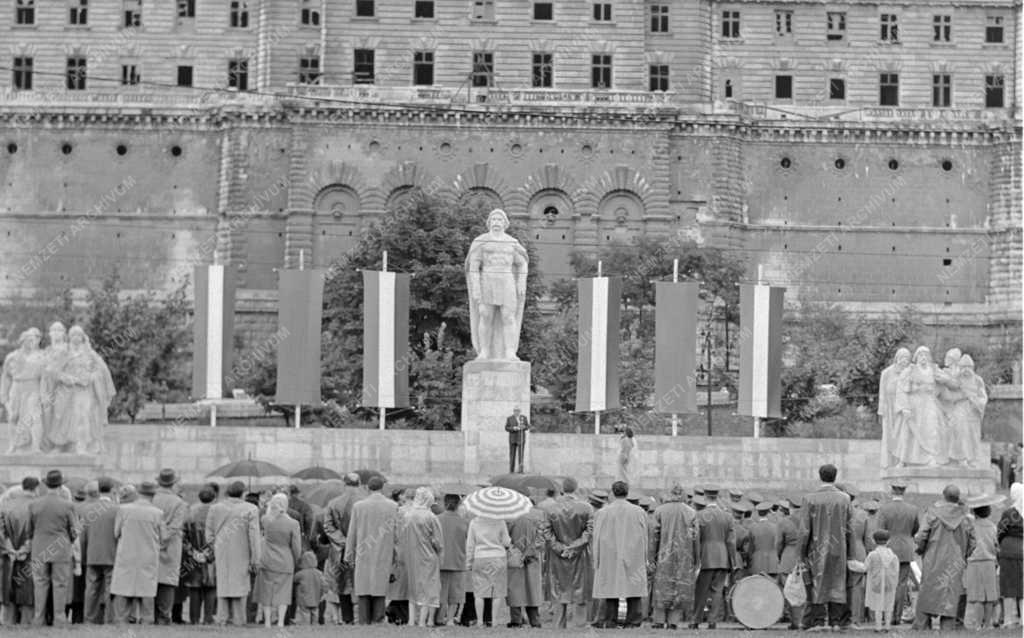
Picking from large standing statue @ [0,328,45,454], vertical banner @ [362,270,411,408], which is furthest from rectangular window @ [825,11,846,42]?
large standing statue @ [0,328,45,454]

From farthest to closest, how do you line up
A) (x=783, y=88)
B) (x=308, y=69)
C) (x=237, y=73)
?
1. (x=783, y=88)
2. (x=237, y=73)
3. (x=308, y=69)

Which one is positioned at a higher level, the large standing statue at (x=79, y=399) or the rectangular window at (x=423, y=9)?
the rectangular window at (x=423, y=9)

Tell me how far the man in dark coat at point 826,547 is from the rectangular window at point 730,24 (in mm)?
66344

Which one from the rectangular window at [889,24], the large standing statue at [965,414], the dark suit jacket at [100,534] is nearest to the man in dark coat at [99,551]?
the dark suit jacket at [100,534]

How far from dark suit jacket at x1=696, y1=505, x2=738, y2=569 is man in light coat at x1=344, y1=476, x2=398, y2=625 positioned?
4092mm

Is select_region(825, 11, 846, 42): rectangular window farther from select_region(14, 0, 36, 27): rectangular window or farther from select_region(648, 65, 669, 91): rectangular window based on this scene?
select_region(14, 0, 36, 27): rectangular window

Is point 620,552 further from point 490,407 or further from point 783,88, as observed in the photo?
point 783,88

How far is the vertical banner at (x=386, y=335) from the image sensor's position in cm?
5028

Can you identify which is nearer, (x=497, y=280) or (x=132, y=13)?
(x=497, y=280)

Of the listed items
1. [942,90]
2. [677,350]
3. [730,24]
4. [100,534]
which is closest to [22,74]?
[730,24]

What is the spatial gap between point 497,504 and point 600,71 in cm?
6291

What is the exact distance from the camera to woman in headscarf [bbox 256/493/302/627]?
3041 centimetres

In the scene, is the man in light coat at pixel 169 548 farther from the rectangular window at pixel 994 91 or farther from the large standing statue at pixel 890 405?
the rectangular window at pixel 994 91

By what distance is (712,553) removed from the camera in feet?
103
